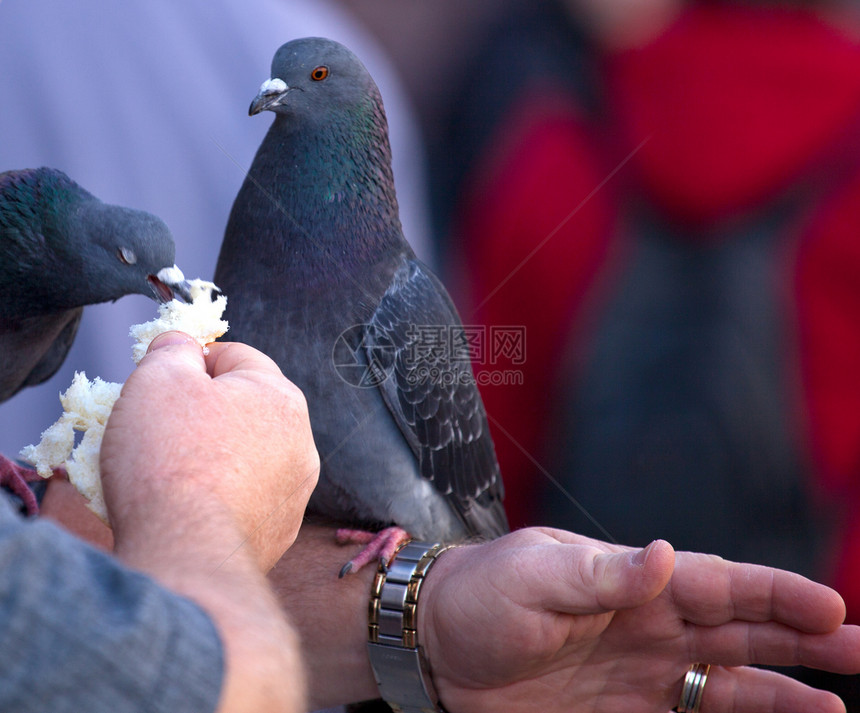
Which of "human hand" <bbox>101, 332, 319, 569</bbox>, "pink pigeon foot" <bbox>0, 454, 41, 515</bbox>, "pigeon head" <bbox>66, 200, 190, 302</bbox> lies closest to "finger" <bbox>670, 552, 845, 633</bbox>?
"human hand" <bbox>101, 332, 319, 569</bbox>

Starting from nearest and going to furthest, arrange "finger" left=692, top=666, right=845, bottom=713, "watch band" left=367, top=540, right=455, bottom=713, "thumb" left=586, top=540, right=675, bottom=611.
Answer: "thumb" left=586, top=540, right=675, bottom=611 → "finger" left=692, top=666, right=845, bottom=713 → "watch band" left=367, top=540, right=455, bottom=713

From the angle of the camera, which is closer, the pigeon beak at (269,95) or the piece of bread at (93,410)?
the piece of bread at (93,410)

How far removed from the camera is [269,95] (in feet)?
3.31

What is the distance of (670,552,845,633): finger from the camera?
0.85m

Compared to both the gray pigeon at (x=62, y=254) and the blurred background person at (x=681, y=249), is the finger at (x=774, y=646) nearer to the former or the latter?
the blurred background person at (x=681, y=249)

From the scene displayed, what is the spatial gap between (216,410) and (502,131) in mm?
818

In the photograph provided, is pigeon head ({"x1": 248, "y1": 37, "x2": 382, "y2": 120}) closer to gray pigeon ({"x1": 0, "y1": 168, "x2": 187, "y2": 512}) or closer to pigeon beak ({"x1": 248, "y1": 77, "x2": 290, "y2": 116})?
pigeon beak ({"x1": 248, "y1": 77, "x2": 290, "y2": 116})

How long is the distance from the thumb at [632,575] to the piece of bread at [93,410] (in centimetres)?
52

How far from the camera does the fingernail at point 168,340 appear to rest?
743 mm

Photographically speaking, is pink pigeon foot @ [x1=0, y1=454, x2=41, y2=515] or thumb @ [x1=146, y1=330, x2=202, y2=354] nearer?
thumb @ [x1=146, y1=330, x2=202, y2=354]

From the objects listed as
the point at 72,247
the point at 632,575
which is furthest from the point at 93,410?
the point at 632,575

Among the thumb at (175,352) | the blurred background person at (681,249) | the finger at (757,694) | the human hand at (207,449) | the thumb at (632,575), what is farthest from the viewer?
the blurred background person at (681,249)

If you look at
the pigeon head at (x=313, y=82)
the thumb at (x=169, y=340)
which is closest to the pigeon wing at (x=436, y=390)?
the pigeon head at (x=313, y=82)

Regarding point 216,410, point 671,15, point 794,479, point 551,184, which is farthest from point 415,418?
point 671,15
